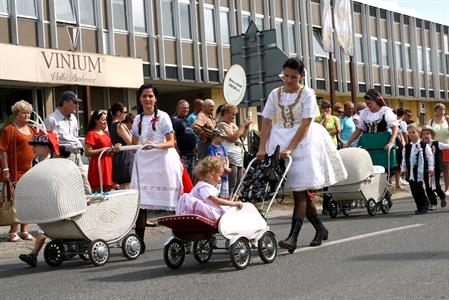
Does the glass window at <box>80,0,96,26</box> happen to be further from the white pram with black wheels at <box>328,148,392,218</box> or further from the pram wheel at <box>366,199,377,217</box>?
the pram wheel at <box>366,199,377,217</box>

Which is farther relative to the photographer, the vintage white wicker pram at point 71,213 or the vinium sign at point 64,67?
the vinium sign at point 64,67

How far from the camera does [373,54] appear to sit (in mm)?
49344

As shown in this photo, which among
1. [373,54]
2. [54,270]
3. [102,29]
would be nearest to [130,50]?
[102,29]

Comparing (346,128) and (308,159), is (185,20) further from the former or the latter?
(308,159)

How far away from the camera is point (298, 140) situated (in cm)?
864

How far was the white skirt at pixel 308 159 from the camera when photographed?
862cm

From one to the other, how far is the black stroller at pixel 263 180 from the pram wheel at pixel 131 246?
1335 millimetres

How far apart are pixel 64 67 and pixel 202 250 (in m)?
20.6

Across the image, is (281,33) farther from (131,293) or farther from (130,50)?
(131,293)

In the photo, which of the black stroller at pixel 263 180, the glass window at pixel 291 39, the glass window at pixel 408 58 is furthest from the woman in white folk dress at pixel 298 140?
the glass window at pixel 408 58

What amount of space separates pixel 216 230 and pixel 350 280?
4.61 feet

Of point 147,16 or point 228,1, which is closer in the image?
point 147,16

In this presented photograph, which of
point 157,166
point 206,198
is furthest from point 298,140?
point 157,166

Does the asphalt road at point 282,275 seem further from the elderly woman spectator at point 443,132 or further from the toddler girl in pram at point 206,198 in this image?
the elderly woman spectator at point 443,132
